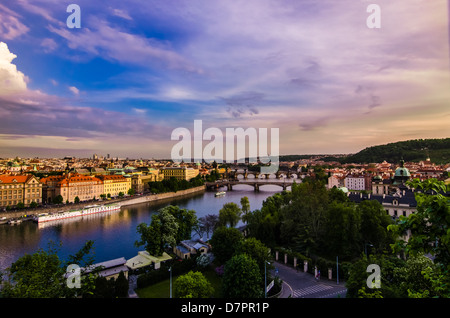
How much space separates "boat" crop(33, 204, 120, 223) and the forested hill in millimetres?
33534

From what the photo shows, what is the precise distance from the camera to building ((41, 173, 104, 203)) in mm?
19812

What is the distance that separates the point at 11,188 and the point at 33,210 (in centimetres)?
283

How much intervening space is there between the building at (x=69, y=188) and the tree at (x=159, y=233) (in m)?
13.7

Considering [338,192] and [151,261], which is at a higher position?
[338,192]

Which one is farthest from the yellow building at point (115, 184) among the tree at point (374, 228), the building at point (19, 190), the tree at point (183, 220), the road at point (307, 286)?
the tree at point (374, 228)

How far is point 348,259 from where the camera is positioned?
7840mm

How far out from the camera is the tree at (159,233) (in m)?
8.34

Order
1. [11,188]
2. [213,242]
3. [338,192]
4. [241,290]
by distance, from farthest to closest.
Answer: [11,188], [338,192], [213,242], [241,290]

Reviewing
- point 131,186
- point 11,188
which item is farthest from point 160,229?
point 131,186

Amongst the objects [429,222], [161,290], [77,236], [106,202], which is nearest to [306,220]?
[161,290]

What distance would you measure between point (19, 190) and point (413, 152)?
45.4 meters

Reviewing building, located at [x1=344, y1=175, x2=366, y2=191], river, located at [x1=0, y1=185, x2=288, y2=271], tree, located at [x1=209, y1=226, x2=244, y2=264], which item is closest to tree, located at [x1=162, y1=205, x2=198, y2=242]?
river, located at [x1=0, y1=185, x2=288, y2=271]
